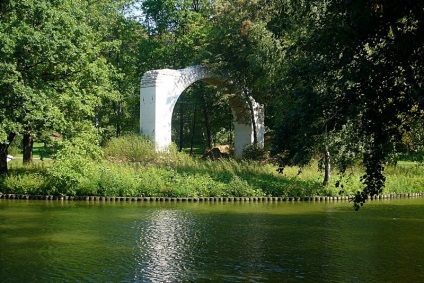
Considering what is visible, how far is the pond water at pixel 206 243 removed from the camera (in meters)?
9.37

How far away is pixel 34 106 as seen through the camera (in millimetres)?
19016

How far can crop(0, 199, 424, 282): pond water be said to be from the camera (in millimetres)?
9367

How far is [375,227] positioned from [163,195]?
7807 mm

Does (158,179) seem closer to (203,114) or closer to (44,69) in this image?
(44,69)

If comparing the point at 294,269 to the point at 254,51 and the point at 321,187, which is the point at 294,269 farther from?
the point at 254,51

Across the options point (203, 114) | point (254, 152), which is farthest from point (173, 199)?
point (203, 114)

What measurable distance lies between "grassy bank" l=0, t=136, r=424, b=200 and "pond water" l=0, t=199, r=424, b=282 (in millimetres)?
1111

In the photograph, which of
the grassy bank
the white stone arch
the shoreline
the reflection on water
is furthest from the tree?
the reflection on water

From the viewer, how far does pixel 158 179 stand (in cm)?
1984

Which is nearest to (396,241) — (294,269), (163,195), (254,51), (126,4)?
(294,269)

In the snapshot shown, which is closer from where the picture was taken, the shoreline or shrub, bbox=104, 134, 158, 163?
the shoreline

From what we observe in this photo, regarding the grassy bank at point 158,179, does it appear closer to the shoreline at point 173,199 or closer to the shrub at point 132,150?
the shrub at point 132,150

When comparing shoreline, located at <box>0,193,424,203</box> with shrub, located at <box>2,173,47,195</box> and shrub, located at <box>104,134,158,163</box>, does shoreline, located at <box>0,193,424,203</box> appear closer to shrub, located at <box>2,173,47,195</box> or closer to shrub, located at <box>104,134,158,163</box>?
shrub, located at <box>2,173,47,195</box>

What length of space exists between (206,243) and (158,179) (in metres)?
8.00
